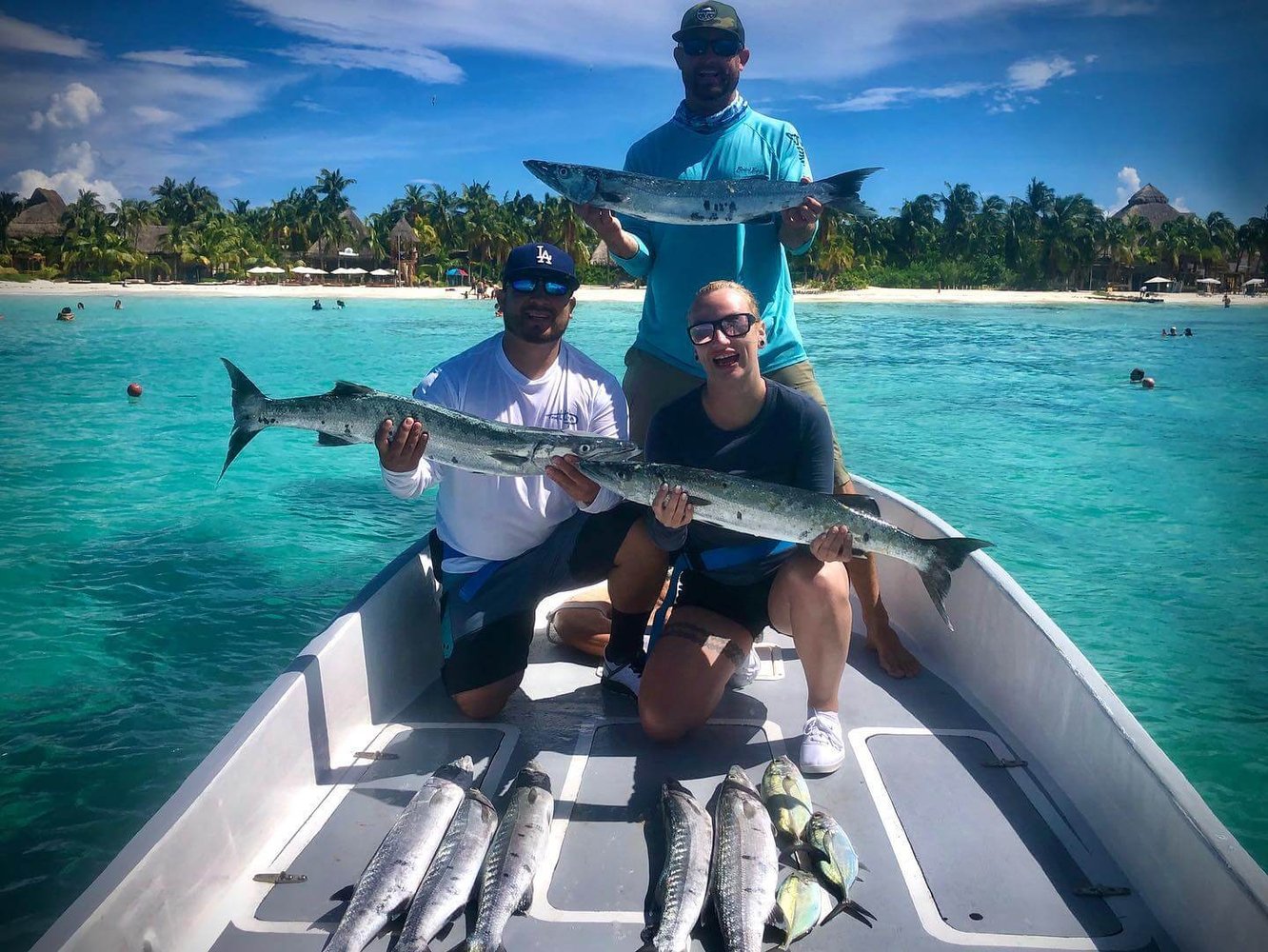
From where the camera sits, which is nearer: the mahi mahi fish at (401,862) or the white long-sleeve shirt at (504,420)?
the mahi mahi fish at (401,862)

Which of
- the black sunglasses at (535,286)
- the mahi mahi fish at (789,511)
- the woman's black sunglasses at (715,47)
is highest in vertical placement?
the woman's black sunglasses at (715,47)

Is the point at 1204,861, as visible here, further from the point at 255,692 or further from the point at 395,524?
the point at 395,524

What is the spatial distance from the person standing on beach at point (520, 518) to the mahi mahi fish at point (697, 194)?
0.48 meters

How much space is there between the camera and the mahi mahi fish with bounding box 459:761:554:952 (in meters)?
2.79

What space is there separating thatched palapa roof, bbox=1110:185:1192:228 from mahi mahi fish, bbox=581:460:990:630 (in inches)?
4123

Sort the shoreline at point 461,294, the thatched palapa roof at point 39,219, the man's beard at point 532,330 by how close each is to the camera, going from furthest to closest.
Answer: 1. the thatched palapa roof at point 39,219
2. the shoreline at point 461,294
3. the man's beard at point 532,330

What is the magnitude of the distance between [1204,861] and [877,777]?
54.0 inches

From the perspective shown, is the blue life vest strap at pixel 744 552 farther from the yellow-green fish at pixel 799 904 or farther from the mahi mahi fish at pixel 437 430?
the yellow-green fish at pixel 799 904

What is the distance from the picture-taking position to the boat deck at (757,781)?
2.91m

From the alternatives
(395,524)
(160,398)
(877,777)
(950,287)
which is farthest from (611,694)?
(950,287)

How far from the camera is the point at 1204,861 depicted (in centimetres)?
265

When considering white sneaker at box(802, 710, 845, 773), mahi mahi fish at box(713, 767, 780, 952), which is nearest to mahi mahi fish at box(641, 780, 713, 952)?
mahi mahi fish at box(713, 767, 780, 952)

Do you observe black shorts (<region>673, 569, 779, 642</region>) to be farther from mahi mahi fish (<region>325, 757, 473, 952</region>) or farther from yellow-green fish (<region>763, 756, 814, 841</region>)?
mahi mahi fish (<region>325, 757, 473, 952</region>)

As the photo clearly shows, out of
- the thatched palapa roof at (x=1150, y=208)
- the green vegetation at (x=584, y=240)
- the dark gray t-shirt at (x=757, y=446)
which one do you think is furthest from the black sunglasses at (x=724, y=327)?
the thatched palapa roof at (x=1150, y=208)
